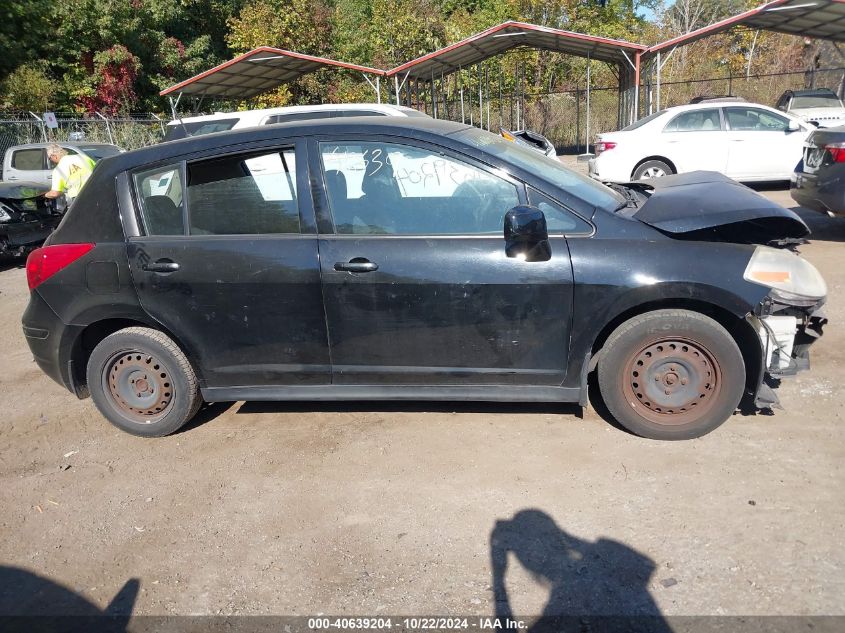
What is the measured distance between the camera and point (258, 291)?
3768mm

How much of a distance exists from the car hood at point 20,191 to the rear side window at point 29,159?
4.49 metres

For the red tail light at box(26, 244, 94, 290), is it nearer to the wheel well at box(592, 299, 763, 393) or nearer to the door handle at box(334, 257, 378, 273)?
the door handle at box(334, 257, 378, 273)

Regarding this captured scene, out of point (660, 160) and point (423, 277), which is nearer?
point (423, 277)

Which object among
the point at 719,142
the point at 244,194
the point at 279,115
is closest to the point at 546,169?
the point at 244,194

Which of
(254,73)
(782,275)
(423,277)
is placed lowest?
(782,275)

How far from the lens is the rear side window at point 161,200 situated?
3945 millimetres

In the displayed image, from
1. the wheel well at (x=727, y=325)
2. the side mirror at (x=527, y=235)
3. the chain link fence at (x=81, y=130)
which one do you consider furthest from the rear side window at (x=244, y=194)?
the chain link fence at (x=81, y=130)

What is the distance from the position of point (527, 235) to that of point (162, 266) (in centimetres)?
207

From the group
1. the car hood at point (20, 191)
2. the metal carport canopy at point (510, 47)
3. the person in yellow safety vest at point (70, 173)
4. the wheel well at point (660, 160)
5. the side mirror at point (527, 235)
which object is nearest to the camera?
the side mirror at point (527, 235)

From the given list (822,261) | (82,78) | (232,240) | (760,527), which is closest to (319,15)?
(82,78)

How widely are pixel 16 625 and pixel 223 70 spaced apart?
19.9 metres

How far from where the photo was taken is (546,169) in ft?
13.1

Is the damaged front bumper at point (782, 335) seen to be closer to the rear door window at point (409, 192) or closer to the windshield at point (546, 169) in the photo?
the windshield at point (546, 169)

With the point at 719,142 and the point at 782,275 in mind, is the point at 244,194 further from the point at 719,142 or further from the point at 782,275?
the point at 719,142
